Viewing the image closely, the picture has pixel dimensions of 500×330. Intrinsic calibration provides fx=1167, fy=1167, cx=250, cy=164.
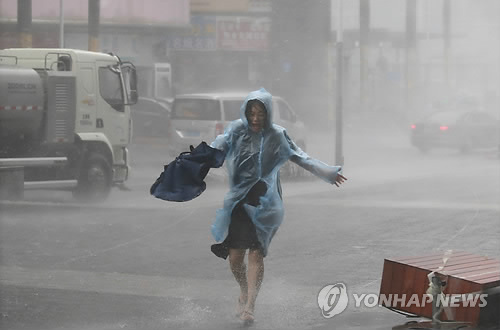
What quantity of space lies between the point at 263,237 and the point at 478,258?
1.41 m

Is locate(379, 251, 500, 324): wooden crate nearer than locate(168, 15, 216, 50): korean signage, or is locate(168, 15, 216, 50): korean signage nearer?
locate(379, 251, 500, 324): wooden crate

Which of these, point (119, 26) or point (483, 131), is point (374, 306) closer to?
point (483, 131)

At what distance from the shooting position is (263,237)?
6.98 metres

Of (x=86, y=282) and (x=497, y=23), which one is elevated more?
(x=497, y=23)

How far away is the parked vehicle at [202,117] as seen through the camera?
790 inches

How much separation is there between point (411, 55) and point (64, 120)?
24.9 m

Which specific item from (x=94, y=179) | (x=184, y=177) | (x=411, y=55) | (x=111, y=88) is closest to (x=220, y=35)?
(x=411, y=55)

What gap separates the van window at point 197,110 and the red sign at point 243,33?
16.4 metres

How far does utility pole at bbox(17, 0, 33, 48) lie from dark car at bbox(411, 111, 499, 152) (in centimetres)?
933

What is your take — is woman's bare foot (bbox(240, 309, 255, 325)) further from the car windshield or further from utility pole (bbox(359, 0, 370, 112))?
the car windshield

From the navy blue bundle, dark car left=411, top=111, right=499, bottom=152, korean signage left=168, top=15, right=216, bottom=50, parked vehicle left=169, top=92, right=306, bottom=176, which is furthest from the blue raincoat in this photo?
korean signage left=168, top=15, right=216, bottom=50

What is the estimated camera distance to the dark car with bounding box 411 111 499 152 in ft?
88.4

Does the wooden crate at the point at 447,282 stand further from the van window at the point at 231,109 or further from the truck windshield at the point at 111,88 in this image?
the van window at the point at 231,109

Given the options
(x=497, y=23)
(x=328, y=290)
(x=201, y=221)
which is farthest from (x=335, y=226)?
(x=497, y=23)
